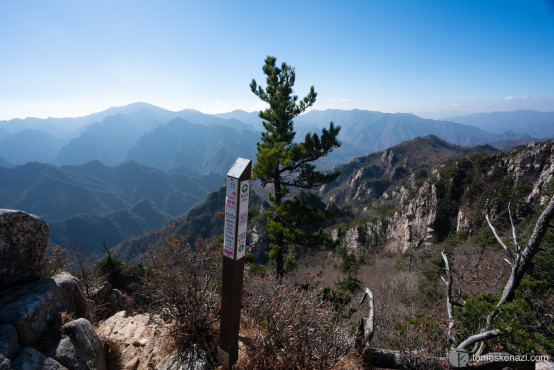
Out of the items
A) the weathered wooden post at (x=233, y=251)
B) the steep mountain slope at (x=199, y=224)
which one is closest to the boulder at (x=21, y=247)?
the weathered wooden post at (x=233, y=251)

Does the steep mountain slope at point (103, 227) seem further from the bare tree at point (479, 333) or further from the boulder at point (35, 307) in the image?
the bare tree at point (479, 333)

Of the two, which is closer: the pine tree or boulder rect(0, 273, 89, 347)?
boulder rect(0, 273, 89, 347)

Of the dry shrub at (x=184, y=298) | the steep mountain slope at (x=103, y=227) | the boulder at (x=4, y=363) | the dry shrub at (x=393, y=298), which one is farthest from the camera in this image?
the steep mountain slope at (x=103, y=227)

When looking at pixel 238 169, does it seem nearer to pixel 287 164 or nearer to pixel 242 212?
pixel 242 212

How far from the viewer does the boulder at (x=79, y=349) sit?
308 centimetres

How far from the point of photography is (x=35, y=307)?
127 inches

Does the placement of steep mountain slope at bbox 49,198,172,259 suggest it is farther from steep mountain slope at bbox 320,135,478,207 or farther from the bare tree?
the bare tree

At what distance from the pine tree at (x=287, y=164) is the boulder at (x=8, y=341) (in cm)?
730

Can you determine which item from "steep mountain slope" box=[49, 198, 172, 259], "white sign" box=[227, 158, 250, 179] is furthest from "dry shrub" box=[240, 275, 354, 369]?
"steep mountain slope" box=[49, 198, 172, 259]

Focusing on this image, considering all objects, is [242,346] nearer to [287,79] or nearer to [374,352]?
[374,352]

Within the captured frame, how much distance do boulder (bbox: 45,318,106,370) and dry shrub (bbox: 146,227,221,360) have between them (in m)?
0.89

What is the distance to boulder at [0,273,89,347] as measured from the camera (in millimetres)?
2990

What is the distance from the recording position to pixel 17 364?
8.75ft

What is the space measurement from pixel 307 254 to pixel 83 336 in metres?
47.9
